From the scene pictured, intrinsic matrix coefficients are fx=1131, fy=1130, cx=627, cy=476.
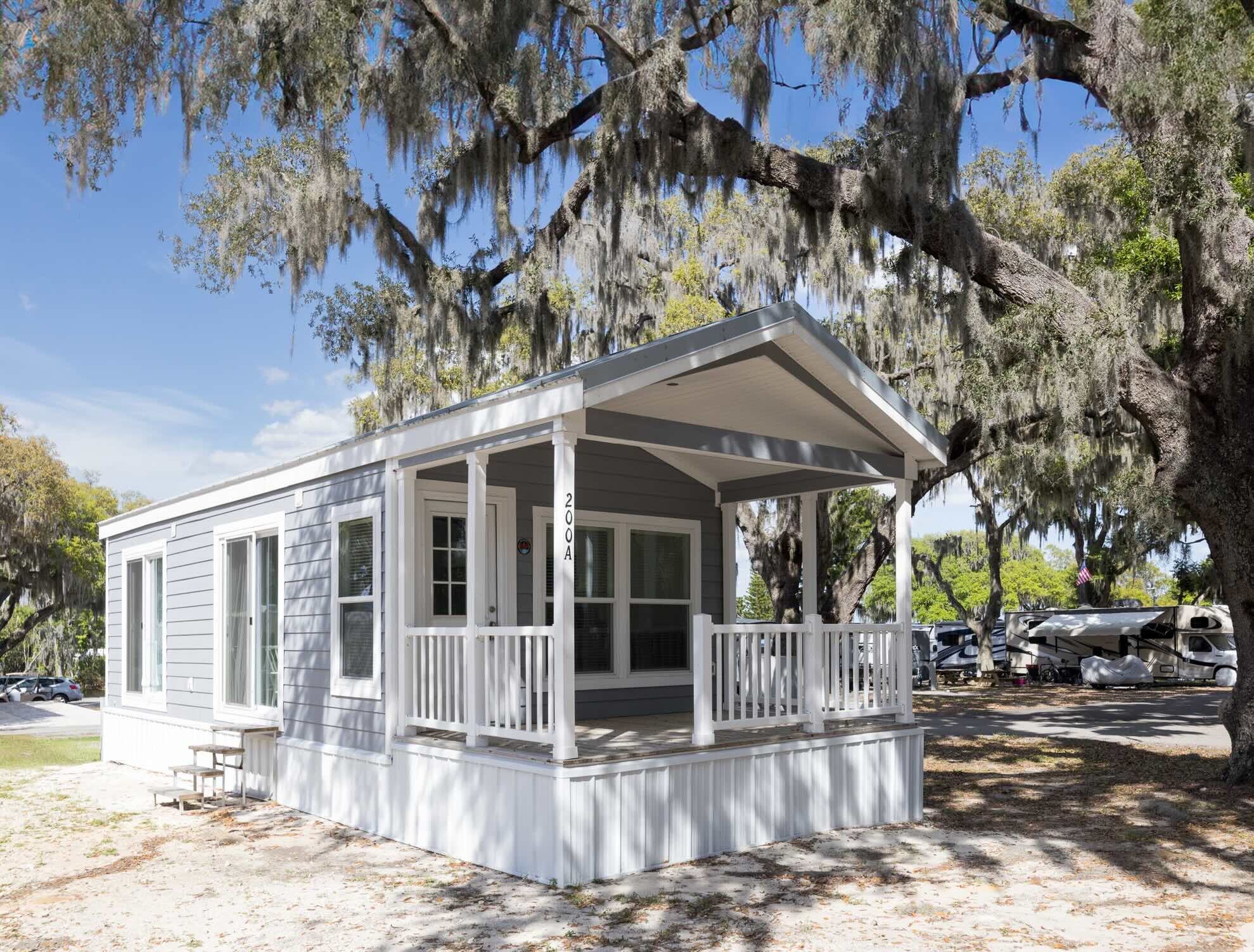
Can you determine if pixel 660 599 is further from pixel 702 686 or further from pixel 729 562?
pixel 702 686

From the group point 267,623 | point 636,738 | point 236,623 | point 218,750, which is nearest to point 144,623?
point 236,623

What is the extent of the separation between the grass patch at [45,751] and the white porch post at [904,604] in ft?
33.4

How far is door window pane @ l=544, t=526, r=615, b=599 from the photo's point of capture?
33.0 ft

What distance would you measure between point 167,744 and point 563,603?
7291mm

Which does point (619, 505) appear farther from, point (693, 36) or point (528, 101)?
point (693, 36)

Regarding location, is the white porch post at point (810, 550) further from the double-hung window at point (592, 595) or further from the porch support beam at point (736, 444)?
the double-hung window at point (592, 595)

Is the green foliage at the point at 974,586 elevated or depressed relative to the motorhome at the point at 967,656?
elevated

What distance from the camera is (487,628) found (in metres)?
7.46

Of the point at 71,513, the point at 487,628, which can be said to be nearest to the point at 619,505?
the point at 487,628

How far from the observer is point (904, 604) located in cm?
899

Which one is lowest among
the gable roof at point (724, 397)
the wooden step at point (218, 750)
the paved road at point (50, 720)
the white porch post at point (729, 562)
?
the paved road at point (50, 720)

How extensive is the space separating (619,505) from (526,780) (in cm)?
383

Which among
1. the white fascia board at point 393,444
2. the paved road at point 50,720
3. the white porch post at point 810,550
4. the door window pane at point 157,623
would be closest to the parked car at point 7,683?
the paved road at point 50,720

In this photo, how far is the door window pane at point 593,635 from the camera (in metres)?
9.99
